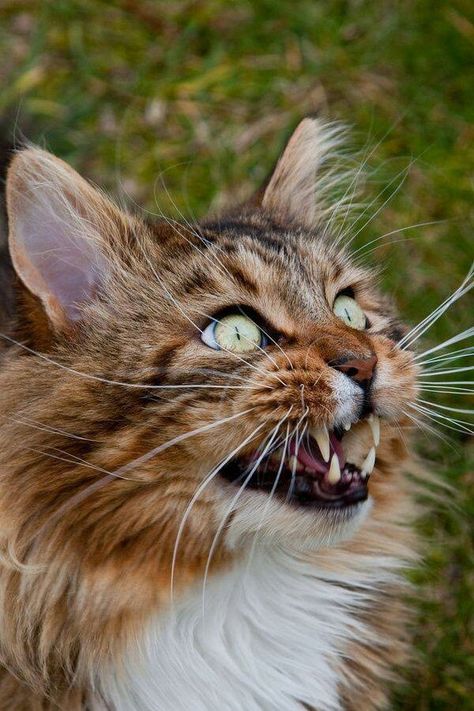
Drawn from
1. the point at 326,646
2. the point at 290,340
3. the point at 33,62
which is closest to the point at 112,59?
the point at 33,62

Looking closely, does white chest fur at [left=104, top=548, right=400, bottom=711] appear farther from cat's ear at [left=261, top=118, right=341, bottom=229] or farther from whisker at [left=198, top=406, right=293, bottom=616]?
cat's ear at [left=261, top=118, right=341, bottom=229]

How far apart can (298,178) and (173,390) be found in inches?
40.9

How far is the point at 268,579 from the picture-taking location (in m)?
2.38

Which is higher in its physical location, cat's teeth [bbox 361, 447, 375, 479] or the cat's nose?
the cat's nose

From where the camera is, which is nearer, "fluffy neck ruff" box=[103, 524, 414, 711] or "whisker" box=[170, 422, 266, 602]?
"whisker" box=[170, 422, 266, 602]

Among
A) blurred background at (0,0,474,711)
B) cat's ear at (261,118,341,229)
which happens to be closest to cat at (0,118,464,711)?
cat's ear at (261,118,341,229)

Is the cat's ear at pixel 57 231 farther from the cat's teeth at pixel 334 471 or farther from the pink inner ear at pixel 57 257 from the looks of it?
the cat's teeth at pixel 334 471

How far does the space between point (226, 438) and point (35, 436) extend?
0.44 meters

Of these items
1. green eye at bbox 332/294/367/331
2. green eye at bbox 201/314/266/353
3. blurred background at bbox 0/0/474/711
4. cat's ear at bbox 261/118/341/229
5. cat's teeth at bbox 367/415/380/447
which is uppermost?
blurred background at bbox 0/0/474/711

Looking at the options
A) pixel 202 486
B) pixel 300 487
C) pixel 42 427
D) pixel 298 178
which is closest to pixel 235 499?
pixel 202 486

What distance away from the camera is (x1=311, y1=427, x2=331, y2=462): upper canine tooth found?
2115mm

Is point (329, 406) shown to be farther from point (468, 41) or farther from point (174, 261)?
point (468, 41)

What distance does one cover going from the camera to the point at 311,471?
7.18 ft

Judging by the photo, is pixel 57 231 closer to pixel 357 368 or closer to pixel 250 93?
pixel 357 368
